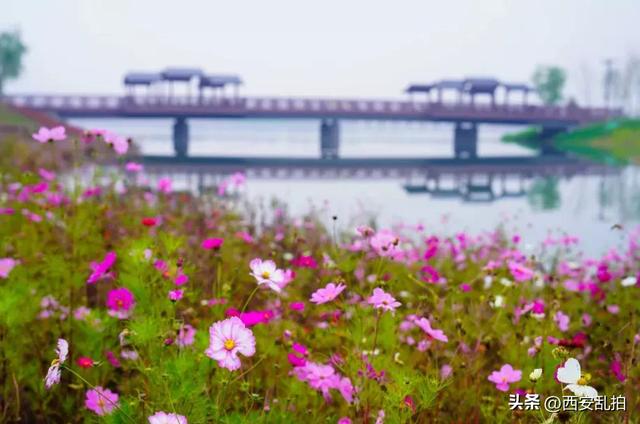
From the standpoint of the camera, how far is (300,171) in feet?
91.1

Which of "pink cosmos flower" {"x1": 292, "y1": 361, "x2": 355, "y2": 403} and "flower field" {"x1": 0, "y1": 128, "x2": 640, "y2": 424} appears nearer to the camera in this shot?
"flower field" {"x1": 0, "y1": 128, "x2": 640, "y2": 424}

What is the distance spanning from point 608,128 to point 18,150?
45554 mm

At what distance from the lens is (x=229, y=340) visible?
1.64m

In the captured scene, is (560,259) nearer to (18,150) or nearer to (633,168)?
(18,150)

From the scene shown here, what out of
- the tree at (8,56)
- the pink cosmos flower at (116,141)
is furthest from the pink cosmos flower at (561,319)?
the tree at (8,56)

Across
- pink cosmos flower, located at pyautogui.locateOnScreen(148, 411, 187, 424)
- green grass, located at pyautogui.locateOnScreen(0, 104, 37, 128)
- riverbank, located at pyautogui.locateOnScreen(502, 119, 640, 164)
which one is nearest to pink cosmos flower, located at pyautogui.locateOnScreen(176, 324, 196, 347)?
pink cosmos flower, located at pyautogui.locateOnScreen(148, 411, 187, 424)

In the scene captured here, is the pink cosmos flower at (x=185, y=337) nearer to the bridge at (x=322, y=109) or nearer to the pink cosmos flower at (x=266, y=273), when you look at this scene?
the pink cosmos flower at (x=266, y=273)

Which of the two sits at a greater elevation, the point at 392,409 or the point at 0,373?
the point at 392,409

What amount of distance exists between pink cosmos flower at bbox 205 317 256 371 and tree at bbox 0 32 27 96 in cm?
6302

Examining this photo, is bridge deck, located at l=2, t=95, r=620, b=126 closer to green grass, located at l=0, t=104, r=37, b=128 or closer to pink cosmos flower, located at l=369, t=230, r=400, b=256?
green grass, located at l=0, t=104, r=37, b=128

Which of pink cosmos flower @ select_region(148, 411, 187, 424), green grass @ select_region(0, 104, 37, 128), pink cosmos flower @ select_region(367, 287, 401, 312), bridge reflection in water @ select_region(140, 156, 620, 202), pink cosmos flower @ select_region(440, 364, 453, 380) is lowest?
bridge reflection in water @ select_region(140, 156, 620, 202)

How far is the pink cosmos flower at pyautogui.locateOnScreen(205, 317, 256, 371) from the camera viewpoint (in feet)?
5.31

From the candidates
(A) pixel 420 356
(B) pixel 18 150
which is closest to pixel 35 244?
(A) pixel 420 356

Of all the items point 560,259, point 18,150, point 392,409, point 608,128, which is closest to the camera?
point 392,409
